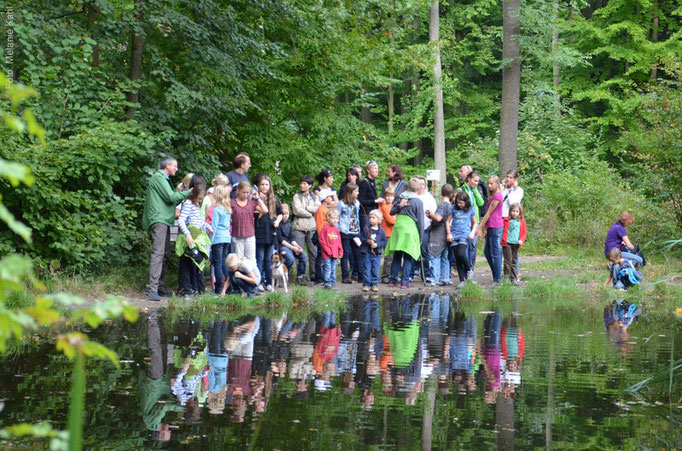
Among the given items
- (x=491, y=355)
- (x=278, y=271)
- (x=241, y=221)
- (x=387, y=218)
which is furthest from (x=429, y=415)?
(x=387, y=218)

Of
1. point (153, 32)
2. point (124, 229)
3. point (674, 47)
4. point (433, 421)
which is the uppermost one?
point (674, 47)

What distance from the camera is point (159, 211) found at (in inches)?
496

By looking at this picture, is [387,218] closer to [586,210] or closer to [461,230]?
[461,230]

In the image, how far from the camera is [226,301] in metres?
12.2

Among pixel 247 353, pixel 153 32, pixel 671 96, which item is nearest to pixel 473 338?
pixel 247 353

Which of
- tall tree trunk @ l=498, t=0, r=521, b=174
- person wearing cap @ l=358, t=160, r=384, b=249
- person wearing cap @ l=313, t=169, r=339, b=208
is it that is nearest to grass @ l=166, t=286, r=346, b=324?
person wearing cap @ l=313, t=169, r=339, b=208

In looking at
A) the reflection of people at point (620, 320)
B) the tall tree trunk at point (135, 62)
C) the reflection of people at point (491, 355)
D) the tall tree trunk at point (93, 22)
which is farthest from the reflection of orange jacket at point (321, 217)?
the reflection of people at point (620, 320)

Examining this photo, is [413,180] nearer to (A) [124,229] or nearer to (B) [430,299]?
(B) [430,299]

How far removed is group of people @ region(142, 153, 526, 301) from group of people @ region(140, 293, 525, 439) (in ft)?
7.12

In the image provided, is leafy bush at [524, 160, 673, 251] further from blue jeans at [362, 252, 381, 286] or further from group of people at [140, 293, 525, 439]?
group of people at [140, 293, 525, 439]

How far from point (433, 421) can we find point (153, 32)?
10.9 m

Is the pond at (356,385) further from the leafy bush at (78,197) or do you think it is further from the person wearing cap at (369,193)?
A: the person wearing cap at (369,193)

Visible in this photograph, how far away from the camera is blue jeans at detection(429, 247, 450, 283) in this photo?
16.3m

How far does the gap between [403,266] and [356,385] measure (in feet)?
29.3
